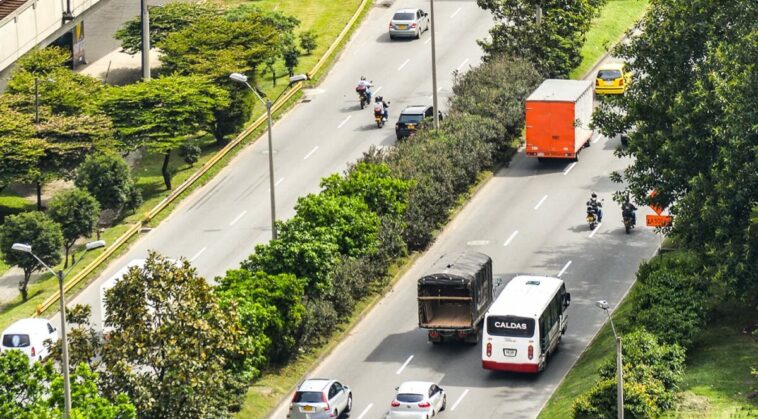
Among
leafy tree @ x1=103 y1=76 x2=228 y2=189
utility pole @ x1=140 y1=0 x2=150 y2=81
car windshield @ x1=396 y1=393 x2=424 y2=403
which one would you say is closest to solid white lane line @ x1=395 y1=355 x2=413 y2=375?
car windshield @ x1=396 y1=393 x2=424 y2=403

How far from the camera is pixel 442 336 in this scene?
69.2m

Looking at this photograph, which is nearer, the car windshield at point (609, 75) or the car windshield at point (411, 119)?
the car windshield at point (411, 119)

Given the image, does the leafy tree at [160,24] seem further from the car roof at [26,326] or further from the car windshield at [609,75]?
the car roof at [26,326]

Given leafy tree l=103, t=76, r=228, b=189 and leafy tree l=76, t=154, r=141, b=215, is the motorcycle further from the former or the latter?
leafy tree l=76, t=154, r=141, b=215

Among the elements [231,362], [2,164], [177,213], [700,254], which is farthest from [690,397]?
[2,164]

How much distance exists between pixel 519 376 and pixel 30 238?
24946mm

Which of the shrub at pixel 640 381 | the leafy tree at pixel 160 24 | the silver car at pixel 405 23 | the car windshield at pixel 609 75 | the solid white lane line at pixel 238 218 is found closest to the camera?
the shrub at pixel 640 381

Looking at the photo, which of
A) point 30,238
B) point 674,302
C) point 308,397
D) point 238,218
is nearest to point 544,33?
point 238,218

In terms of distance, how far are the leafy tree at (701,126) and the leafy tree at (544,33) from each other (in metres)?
20.6

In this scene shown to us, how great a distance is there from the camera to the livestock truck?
222 ft

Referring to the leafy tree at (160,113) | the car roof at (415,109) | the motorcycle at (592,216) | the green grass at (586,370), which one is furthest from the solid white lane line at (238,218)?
the green grass at (586,370)

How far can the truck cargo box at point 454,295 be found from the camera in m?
67.8

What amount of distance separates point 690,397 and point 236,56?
43.7 metres

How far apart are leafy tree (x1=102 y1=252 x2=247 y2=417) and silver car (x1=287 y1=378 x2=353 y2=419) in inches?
207
